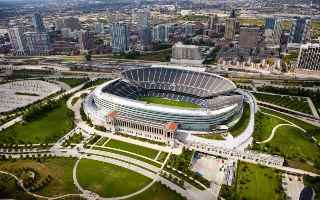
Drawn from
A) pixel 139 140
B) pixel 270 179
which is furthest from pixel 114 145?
pixel 270 179

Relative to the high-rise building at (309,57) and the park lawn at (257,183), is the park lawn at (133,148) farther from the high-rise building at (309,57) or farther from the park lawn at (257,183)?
the high-rise building at (309,57)

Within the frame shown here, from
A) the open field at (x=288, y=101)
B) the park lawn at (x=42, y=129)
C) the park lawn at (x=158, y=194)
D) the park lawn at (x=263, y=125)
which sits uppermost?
the open field at (x=288, y=101)

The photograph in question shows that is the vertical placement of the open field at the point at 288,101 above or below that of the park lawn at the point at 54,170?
above

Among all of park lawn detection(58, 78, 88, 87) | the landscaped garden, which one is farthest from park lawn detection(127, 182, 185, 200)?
park lawn detection(58, 78, 88, 87)

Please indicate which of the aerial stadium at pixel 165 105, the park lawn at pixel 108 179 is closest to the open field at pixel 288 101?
the aerial stadium at pixel 165 105

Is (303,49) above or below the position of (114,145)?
above

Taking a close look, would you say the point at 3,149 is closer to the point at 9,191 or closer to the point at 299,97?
the point at 9,191

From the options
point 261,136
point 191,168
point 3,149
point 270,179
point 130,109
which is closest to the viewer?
point 270,179
